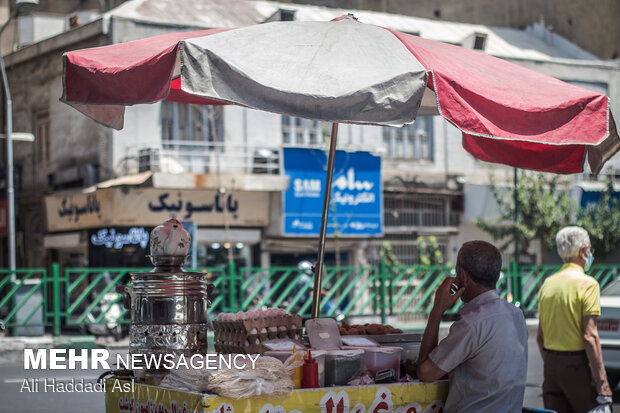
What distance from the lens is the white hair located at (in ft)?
19.5

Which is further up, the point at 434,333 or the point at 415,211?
the point at 415,211

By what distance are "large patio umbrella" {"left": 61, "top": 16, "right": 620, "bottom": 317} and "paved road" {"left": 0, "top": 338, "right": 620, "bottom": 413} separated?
5581 mm

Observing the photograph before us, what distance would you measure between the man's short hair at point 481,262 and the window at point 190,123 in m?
20.8

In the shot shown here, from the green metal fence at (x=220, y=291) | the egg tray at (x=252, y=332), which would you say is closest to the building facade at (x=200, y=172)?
the green metal fence at (x=220, y=291)

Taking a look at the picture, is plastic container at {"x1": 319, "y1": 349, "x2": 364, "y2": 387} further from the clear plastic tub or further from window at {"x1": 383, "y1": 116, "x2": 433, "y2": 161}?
window at {"x1": 383, "y1": 116, "x2": 433, "y2": 161}

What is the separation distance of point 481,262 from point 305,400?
3.54ft

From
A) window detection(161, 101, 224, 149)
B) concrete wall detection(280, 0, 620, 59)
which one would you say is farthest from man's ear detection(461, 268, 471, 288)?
concrete wall detection(280, 0, 620, 59)

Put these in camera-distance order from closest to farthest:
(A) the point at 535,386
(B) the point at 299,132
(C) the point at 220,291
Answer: (A) the point at 535,386
(C) the point at 220,291
(B) the point at 299,132

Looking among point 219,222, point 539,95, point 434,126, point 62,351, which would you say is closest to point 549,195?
point 434,126

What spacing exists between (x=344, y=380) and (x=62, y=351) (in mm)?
10197

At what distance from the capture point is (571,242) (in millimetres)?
5953

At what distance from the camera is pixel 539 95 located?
4574 millimetres

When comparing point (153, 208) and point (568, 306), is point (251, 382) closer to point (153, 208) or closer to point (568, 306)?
point (568, 306)

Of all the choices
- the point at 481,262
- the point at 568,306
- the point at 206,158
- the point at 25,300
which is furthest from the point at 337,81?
the point at 206,158
